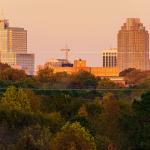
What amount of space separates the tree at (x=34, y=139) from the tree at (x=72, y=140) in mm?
442

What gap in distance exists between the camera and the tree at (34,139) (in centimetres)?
4116

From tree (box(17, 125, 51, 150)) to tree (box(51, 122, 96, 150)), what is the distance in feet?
1.45

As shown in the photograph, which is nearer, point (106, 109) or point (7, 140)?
point (7, 140)

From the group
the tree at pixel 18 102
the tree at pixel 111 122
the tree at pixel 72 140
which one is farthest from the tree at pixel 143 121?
the tree at pixel 18 102

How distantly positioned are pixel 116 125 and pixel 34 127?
7228mm

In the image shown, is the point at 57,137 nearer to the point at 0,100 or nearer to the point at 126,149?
the point at 126,149

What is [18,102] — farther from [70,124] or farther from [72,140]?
[72,140]

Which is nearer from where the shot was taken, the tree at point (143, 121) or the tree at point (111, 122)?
the tree at point (143, 121)

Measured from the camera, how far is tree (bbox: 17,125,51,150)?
41156 mm

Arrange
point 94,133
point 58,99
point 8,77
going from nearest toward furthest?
point 94,133, point 58,99, point 8,77

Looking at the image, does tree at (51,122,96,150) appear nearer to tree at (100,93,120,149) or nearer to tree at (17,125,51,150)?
tree at (17,125,51,150)

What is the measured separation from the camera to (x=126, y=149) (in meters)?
46.3

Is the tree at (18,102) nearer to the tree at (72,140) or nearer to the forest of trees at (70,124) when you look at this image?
the forest of trees at (70,124)

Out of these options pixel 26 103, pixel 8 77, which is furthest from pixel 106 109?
pixel 8 77
